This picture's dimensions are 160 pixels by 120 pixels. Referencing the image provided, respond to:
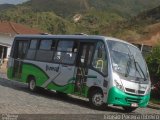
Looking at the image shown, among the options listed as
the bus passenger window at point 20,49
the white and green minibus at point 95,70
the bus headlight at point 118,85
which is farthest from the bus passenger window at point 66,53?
the bus passenger window at point 20,49

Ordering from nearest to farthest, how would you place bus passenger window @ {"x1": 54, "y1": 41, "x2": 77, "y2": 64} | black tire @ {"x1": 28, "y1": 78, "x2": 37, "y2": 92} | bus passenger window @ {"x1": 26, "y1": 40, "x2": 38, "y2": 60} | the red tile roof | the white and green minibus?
the white and green minibus < bus passenger window @ {"x1": 54, "y1": 41, "x2": 77, "y2": 64} < black tire @ {"x1": 28, "y1": 78, "x2": 37, "y2": 92} < bus passenger window @ {"x1": 26, "y1": 40, "x2": 38, "y2": 60} < the red tile roof

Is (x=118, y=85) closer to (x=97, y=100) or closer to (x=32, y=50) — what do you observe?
(x=97, y=100)

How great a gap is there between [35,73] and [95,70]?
5145 millimetres

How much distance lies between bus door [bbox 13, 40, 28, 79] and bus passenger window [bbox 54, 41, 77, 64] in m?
3.54

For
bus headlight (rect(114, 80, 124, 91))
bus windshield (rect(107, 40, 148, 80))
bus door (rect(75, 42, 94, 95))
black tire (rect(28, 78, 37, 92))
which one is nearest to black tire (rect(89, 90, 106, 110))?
bus door (rect(75, 42, 94, 95))

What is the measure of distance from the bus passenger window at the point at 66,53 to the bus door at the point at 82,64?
43 cm

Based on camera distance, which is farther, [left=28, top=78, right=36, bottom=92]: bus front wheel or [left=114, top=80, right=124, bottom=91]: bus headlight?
[left=28, top=78, right=36, bottom=92]: bus front wheel

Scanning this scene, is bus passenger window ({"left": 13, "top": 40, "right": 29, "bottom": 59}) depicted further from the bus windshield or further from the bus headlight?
the bus headlight

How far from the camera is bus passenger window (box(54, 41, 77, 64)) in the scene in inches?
767

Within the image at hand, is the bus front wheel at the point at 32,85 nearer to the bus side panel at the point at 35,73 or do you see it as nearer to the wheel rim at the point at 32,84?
the wheel rim at the point at 32,84

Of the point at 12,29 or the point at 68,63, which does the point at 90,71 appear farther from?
the point at 12,29

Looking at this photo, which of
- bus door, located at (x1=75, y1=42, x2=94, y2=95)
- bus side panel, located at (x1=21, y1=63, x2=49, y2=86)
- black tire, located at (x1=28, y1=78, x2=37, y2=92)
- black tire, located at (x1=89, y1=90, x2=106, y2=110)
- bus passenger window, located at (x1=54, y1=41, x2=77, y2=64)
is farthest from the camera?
black tire, located at (x1=28, y1=78, x2=37, y2=92)

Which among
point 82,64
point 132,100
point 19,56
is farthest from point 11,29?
point 132,100

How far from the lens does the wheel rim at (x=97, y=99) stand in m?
17.3
